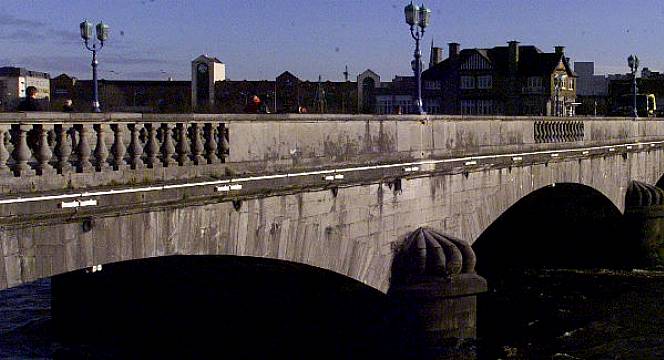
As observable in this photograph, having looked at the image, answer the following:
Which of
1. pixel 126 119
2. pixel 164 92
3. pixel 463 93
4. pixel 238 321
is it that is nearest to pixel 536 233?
pixel 238 321

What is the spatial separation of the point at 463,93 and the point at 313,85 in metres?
30.1

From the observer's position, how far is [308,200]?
557 inches

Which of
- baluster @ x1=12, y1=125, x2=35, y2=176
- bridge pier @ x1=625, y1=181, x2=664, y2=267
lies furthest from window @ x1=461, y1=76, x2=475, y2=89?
baluster @ x1=12, y1=125, x2=35, y2=176

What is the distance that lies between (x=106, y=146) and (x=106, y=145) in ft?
0.09

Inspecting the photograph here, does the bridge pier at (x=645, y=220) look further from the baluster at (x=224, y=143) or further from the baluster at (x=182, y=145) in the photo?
the baluster at (x=182, y=145)

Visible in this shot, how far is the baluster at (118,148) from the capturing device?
34.6ft

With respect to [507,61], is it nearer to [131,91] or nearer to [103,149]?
[131,91]

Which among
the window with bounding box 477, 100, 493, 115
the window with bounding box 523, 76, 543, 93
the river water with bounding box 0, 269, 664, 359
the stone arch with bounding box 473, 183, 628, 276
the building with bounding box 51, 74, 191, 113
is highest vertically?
the window with bounding box 523, 76, 543, 93

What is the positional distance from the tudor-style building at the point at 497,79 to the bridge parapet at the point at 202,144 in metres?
60.8

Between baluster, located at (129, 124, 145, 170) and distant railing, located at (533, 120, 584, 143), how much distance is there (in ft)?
44.9

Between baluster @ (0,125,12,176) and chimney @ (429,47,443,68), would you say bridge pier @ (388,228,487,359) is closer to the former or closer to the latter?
baluster @ (0,125,12,176)

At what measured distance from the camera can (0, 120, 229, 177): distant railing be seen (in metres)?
9.44

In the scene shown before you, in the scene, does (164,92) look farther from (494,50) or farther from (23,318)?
(494,50)

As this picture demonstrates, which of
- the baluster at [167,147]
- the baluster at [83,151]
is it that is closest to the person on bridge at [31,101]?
the baluster at [167,147]
